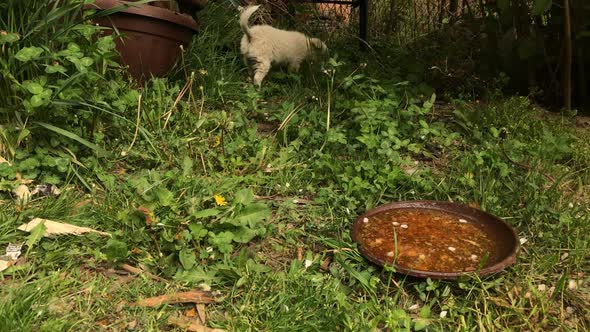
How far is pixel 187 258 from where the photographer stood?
180 centimetres

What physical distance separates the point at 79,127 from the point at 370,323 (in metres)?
1.60

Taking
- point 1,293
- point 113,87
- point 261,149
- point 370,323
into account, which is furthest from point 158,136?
point 370,323

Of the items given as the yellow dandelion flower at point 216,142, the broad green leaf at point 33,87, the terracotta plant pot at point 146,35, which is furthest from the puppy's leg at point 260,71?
the broad green leaf at point 33,87

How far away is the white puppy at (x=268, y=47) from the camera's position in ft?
11.3

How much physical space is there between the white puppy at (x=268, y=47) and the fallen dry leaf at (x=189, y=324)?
2.08m

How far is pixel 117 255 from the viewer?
178 centimetres

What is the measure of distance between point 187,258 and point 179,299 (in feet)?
0.56

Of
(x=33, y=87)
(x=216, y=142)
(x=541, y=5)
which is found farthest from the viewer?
(x=216, y=142)

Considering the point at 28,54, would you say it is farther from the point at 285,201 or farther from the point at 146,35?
the point at 285,201

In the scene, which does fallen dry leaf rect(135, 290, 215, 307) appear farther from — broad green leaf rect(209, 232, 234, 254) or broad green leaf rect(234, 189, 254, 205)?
broad green leaf rect(234, 189, 254, 205)

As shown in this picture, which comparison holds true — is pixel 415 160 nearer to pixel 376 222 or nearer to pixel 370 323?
pixel 376 222

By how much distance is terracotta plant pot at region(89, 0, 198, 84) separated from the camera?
299 cm

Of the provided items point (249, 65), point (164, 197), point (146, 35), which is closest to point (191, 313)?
point (164, 197)

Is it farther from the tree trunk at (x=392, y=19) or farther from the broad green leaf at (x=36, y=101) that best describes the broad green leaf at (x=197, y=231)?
the tree trunk at (x=392, y=19)
